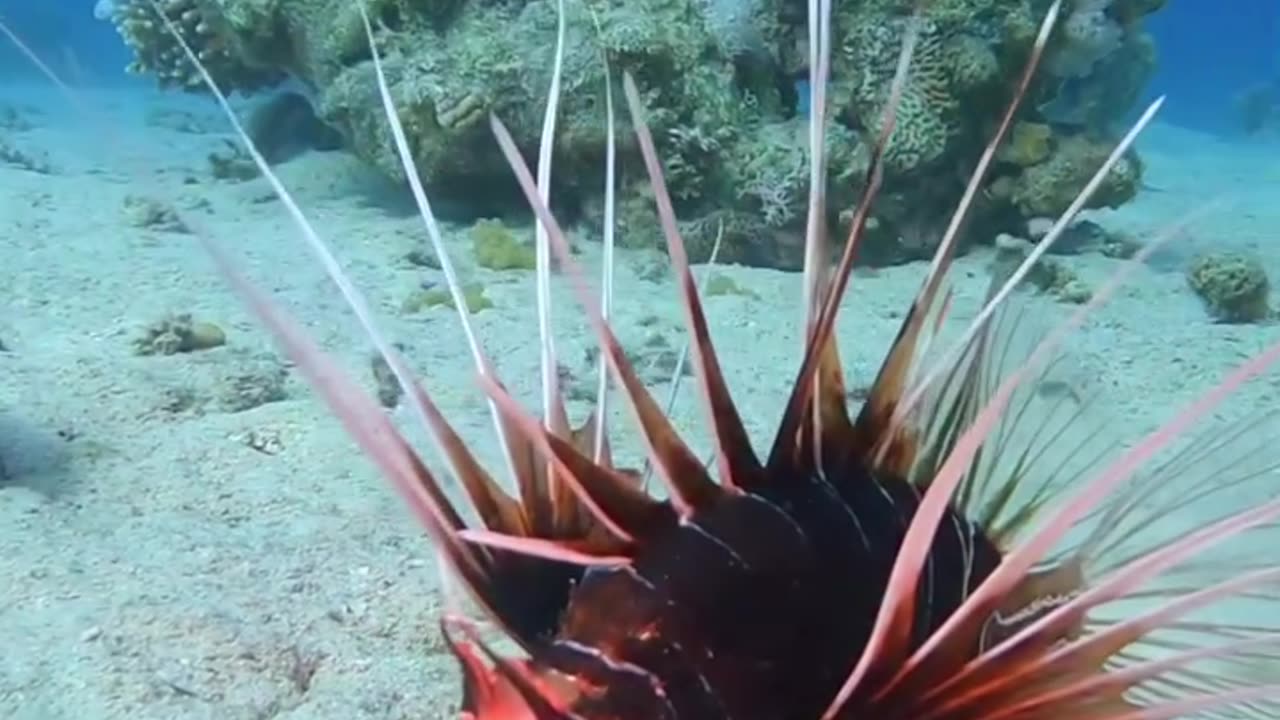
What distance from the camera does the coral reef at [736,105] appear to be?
5.61 m

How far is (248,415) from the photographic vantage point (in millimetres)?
3475

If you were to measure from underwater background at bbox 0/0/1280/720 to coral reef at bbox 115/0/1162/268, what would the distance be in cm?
3

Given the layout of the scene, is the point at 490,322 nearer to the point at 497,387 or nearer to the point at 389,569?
the point at 389,569

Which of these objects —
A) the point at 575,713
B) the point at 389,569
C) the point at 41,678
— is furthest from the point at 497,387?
the point at 389,569

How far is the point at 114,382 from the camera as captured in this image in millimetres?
3686

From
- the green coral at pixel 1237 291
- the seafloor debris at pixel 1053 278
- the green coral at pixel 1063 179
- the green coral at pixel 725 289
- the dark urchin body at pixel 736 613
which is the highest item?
the green coral at pixel 1063 179

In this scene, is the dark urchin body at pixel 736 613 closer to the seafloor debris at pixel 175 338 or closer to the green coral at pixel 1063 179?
the seafloor debris at pixel 175 338

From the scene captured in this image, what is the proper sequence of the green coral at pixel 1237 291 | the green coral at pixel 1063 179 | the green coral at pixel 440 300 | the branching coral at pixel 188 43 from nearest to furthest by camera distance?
1. the green coral at pixel 440 300
2. the green coral at pixel 1237 291
3. the green coral at pixel 1063 179
4. the branching coral at pixel 188 43

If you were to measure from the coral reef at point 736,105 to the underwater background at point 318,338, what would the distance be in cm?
3

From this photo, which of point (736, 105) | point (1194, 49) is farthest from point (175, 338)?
point (1194, 49)

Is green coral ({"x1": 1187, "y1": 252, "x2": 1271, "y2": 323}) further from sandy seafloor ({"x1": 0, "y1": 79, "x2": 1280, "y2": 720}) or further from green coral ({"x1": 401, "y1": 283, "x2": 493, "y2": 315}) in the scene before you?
green coral ({"x1": 401, "y1": 283, "x2": 493, "y2": 315})

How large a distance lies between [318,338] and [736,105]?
2536 mm

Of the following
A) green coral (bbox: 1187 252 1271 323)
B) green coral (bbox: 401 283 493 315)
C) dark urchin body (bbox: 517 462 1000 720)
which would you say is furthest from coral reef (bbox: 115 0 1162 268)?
dark urchin body (bbox: 517 462 1000 720)

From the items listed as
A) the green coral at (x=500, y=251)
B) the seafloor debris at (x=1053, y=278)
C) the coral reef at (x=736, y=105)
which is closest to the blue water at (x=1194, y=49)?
the coral reef at (x=736, y=105)
